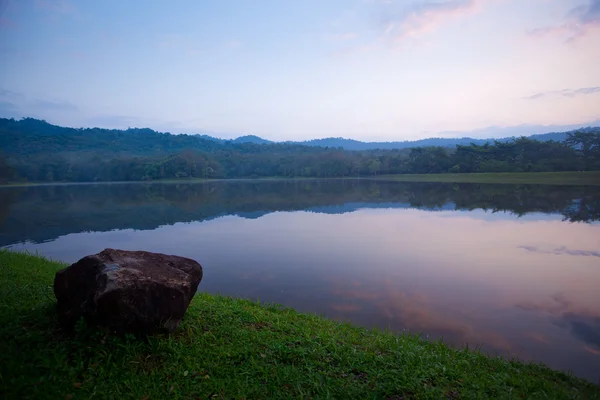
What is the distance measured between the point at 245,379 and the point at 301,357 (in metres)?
0.83

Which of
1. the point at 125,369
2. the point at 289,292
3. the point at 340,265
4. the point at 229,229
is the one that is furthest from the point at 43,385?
the point at 229,229

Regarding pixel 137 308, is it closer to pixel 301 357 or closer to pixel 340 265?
pixel 301 357

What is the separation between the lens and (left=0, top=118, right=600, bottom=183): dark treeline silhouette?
6225cm

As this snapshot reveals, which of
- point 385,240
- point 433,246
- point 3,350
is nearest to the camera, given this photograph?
point 3,350

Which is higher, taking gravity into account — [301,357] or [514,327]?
[301,357]

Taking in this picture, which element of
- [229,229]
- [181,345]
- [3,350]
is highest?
[3,350]

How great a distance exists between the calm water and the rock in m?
3.65

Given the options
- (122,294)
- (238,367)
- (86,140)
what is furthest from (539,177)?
(86,140)

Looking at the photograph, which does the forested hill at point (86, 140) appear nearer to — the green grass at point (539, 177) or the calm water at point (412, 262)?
the green grass at point (539, 177)

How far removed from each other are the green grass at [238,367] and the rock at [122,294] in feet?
0.59

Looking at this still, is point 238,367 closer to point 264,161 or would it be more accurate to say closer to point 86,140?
point 264,161

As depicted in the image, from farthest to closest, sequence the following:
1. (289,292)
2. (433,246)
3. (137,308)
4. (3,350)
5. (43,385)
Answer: (433,246) → (289,292) → (137,308) → (3,350) → (43,385)

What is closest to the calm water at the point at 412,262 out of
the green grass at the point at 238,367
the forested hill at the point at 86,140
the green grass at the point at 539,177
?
the green grass at the point at 238,367

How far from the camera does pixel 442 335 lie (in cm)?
648
